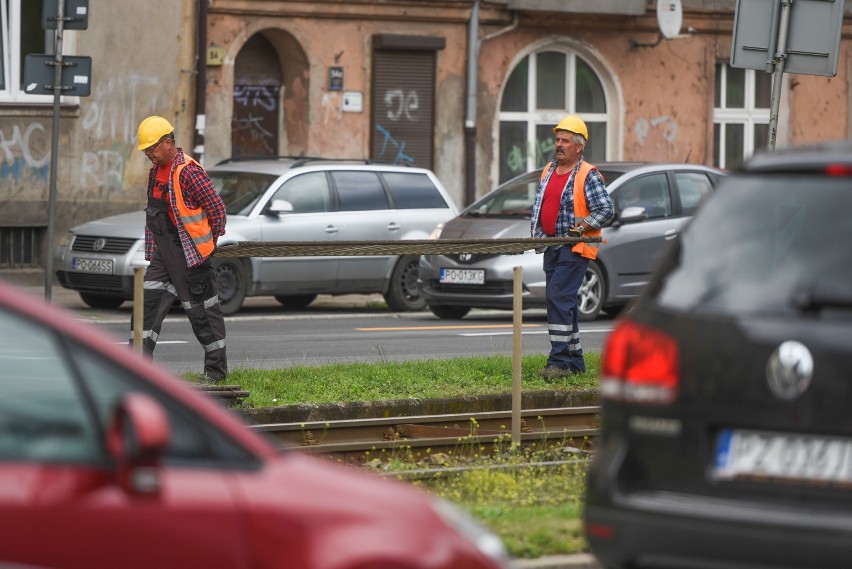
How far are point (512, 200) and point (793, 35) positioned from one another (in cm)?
772

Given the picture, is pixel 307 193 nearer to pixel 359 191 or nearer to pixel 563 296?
pixel 359 191

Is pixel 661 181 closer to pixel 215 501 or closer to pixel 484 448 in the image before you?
pixel 484 448

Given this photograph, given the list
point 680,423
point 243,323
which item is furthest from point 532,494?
point 243,323

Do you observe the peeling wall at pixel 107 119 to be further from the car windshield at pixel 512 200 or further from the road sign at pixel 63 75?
the road sign at pixel 63 75

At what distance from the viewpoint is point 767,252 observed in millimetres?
5473

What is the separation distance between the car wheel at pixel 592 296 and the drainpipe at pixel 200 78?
7.97 m

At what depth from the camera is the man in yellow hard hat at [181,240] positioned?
11609 mm

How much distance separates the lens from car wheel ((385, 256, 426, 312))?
20.8 m

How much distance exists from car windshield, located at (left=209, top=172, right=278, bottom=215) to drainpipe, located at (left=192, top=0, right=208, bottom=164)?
16.3 ft

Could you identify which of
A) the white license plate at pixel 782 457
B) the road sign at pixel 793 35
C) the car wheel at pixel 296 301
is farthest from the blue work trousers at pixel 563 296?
the car wheel at pixel 296 301

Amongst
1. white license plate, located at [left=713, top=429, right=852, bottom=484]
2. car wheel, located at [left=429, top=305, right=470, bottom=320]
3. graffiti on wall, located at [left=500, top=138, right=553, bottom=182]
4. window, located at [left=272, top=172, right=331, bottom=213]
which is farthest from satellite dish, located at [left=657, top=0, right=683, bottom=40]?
white license plate, located at [left=713, top=429, right=852, bottom=484]

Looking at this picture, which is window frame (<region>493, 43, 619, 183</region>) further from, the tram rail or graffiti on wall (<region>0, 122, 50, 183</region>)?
the tram rail

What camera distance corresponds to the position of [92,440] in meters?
4.14

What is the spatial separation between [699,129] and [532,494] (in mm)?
22871
